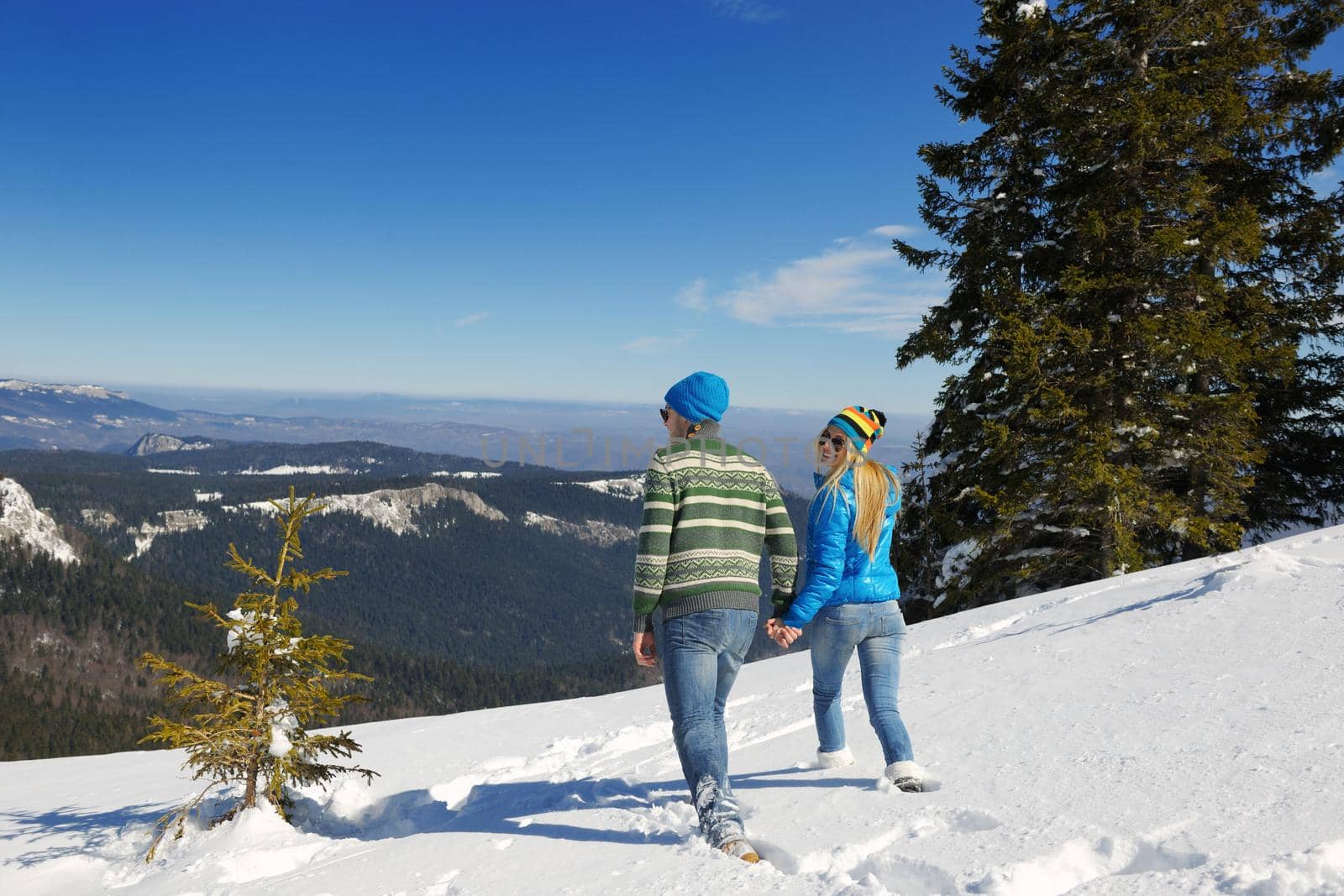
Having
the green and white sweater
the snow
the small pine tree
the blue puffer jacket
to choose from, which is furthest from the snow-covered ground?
the snow

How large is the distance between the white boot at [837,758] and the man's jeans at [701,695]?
1.08 meters

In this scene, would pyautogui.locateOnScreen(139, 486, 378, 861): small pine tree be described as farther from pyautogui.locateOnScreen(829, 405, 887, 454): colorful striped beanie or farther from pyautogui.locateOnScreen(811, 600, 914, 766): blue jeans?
pyautogui.locateOnScreen(829, 405, 887, 454): colorful striped beanie

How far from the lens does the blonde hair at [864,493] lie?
393 cm

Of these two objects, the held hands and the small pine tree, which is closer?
the held hands

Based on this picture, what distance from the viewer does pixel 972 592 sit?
49.8ft

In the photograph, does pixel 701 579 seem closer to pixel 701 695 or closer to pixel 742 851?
pixel 701 695

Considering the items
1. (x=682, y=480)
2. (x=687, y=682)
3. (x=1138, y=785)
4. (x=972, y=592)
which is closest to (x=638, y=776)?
(x=687, y=682)

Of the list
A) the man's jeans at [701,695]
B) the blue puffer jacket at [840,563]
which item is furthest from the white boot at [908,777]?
the man's jeans at [701,695]

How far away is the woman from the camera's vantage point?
12.6 ft

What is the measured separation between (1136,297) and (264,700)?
14765 mm

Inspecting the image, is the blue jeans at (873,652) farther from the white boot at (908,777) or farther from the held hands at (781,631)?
the held hands at (781,631)

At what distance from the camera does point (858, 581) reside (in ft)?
13.0

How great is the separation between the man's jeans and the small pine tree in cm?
288

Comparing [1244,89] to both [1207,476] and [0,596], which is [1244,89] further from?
[0,596]
